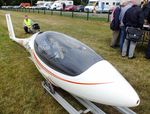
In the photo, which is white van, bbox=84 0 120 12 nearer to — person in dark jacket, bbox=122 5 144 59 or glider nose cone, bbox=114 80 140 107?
person in dark jacket, bbox=122 5 144 59

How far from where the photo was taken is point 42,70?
6.18 meters

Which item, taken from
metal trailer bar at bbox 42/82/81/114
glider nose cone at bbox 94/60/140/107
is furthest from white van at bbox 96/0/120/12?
glider nose cone at bbox 94/60/140/107

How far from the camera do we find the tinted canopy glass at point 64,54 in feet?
17.0

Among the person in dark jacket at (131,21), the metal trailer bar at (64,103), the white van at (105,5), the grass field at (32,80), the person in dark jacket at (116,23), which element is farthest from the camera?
the white van at (105,5)

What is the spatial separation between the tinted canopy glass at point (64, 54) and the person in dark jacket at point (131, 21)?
346 centimetres

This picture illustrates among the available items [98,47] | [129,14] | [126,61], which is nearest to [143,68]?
[126,61]

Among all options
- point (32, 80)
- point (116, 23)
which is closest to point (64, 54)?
point (32, 80)

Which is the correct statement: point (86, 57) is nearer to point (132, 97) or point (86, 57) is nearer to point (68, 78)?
point (68, 78)

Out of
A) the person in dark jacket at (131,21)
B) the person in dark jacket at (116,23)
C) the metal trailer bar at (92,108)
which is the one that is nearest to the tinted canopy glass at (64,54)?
the metal trailer bar at (92,108)

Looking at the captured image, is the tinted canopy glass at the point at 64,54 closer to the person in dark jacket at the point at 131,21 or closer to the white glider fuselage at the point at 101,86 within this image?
the white glider fuselage at the point at 101,86

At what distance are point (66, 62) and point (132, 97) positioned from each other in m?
1.60

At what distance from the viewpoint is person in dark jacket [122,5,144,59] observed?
889 centimetres

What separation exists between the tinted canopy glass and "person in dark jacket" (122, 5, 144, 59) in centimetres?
346

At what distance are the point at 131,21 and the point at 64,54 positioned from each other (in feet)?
13.8
